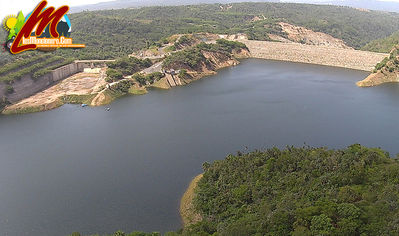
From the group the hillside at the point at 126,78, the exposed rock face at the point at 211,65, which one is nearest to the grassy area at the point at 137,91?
the hillside at the point at 126,78

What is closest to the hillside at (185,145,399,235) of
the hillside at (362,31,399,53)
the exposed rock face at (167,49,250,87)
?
the exposed rock face at (167,49,250,87)

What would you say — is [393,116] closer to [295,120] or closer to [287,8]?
[295,120]

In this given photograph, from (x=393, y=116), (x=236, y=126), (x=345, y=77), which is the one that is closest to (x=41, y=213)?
(x=236, y=126)

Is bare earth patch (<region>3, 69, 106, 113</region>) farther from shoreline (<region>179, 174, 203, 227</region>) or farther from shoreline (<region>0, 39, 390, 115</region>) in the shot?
shoreline (<region>179, 174, 203, 227</region>)

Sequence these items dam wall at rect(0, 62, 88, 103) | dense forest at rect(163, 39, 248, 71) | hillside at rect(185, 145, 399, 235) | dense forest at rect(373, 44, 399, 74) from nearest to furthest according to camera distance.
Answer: hillside at rect(185, 145, 399, 235) → dam wall at rect(0, 62, 88, 103) → dense forest at rect(373, 44, 399, 74) → dense forest at rect(163, 39, 248, 71)

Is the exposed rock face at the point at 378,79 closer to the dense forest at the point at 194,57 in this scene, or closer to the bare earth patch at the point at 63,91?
the dense forest at the point at 194,57

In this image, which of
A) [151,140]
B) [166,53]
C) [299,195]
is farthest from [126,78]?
[299,195]
